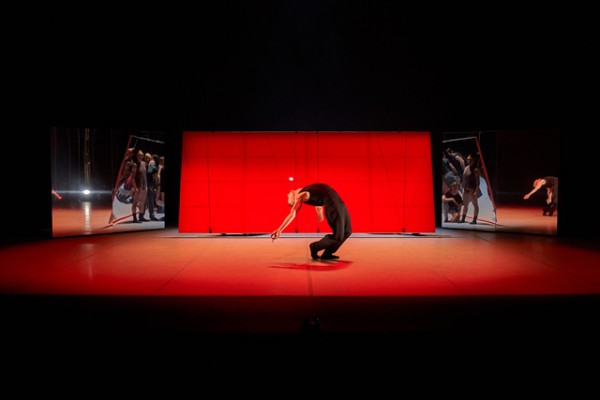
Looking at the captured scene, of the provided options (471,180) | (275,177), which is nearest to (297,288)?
(275,177)

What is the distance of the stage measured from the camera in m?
3.99

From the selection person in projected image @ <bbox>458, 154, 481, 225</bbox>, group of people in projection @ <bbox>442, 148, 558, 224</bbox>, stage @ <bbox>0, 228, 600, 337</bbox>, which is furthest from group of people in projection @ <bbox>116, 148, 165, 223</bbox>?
person in projected image @ <bbox>458, 154, 481, 225</bbox>

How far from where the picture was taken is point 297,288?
537 centimetres

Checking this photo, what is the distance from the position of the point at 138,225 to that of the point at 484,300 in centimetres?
944

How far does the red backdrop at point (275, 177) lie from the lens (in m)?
10.3

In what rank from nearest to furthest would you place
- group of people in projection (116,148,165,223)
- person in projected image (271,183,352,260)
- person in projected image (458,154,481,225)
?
1. person in projected image (271,183,352,260)
2. person in projected image (458,154,481,225)
3. group of people in projection (116,148,165,223)

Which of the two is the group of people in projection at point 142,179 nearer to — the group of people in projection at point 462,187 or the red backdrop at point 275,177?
the red backdrop at point 275,177

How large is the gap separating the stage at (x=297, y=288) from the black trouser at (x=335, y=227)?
0.31m

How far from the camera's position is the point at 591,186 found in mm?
9570

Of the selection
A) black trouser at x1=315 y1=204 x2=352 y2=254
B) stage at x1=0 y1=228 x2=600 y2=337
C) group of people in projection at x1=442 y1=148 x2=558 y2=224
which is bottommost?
stage at x1=0 y1=228 x2=600 y2=337

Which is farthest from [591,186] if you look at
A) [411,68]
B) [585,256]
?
[411,68]

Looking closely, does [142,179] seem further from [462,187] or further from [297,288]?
[462,187]

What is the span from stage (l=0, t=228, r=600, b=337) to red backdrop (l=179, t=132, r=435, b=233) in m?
1.32

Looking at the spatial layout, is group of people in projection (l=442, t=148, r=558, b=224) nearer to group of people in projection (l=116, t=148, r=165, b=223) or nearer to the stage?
the stage
